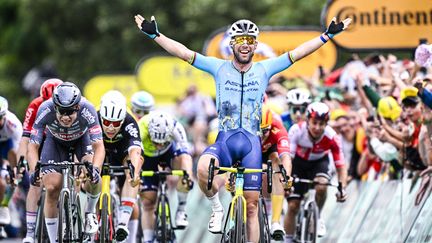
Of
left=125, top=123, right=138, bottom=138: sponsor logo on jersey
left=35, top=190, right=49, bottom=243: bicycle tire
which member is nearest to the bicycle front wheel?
left=125, top=123, right=138, bottom=138: sponsor logo on jersey

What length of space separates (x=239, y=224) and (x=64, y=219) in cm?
227

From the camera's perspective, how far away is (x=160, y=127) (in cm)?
1866

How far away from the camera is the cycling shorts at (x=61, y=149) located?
661 inches

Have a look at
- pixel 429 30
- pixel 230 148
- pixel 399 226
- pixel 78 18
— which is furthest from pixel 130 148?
pixel 78 18

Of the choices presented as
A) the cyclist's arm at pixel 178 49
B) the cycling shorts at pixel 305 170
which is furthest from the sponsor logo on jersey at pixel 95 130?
the cycling shorts at pixel 305 170

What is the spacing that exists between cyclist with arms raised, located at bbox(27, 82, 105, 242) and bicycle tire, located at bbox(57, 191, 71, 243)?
41cm

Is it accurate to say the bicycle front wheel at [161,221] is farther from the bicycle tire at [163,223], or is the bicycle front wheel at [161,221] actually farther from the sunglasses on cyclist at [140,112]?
the sunglasses on cyclist at [140,112]

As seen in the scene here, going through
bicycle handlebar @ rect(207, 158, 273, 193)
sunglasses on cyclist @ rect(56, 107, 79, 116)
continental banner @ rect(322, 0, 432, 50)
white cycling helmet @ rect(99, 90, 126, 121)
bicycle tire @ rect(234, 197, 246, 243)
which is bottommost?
bicycle tire @ rect(234, 197, 246, 243)

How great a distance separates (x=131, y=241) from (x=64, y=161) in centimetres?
259

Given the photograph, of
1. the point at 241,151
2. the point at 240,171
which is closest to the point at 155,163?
the point at 241,151

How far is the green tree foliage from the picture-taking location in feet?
147

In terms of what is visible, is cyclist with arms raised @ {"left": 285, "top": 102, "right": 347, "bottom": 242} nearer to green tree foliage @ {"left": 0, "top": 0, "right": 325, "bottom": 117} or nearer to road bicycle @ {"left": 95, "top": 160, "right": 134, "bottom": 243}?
road bicycle @ {"left": 95, "top": 160, "right": 134, "bottom": 243}

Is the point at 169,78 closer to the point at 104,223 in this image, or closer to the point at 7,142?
the point at 7,142

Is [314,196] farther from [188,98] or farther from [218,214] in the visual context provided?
[188,98]
